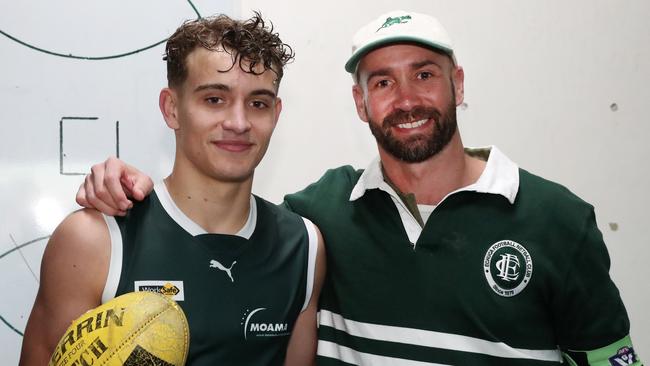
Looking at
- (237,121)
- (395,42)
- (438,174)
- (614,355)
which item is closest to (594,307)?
(614,355)

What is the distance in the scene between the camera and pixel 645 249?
160cm

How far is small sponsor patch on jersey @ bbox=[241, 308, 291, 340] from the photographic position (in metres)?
1.08

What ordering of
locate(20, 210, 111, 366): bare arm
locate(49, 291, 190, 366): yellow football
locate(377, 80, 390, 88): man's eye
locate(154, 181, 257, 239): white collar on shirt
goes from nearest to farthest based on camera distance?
locate(49, 291, 190, 366): yellow football, locate(20, 210, 111, 366): bare arm, locate(154, 181, 257, 239): white collar on shirt, locate(377, 80, 390, 88): man's eye

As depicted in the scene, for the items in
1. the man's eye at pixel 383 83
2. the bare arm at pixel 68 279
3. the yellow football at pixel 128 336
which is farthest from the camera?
the man's eye at pixel 383 83

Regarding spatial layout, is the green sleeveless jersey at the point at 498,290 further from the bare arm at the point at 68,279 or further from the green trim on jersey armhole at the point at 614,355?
the bare arm at the point at 68,279

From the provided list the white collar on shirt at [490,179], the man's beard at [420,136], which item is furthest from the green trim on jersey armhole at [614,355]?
the man's beard at [420,136]

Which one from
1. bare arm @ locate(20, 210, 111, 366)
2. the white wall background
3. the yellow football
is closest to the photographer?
the yellow football

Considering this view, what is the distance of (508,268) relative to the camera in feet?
3.56

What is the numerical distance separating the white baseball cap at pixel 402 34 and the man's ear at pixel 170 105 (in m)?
0.36

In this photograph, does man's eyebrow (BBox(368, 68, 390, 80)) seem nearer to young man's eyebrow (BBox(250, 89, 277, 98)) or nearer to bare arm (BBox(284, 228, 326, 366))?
young man's eyebrow (BBox(250, 89, 277, 98))

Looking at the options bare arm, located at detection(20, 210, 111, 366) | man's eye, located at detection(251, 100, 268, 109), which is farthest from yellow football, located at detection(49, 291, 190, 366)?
man's eye, located at detection(251, 100, 268, 109)

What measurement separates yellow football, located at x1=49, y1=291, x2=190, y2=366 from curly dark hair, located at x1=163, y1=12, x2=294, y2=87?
1.52 feet

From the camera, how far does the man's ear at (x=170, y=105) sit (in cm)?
113

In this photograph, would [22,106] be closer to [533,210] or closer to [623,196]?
[533,210]
